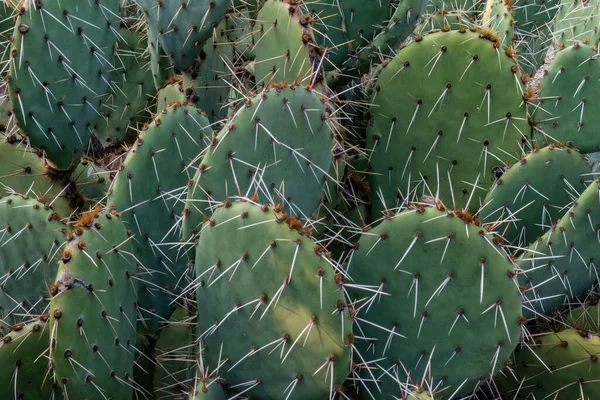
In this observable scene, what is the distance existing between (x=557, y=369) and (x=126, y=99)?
191 cm

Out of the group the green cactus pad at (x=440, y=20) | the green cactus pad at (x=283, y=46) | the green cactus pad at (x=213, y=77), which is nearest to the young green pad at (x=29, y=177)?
the green cactus pad at (x=213, y=77)

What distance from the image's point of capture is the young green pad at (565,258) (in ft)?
6.54

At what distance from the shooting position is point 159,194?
201 centimetres

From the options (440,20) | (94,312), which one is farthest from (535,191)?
(94,312)

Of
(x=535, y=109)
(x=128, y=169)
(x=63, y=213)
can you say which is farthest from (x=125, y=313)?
(x=535, y=109)

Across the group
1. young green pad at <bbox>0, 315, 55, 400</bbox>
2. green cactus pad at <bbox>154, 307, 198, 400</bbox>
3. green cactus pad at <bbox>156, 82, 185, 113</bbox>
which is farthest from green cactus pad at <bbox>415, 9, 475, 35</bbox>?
young green pad at <bbox>0, 315, 55, 400</bbox>

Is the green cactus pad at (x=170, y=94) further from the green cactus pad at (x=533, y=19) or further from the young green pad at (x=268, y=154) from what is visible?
the green cactus pad at (x=533, y=19)

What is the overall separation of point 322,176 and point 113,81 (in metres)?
1.47

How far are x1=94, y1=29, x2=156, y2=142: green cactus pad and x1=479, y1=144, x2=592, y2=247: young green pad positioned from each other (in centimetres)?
152

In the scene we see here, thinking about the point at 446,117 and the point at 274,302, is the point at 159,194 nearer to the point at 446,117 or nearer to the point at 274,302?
the point at 274,302

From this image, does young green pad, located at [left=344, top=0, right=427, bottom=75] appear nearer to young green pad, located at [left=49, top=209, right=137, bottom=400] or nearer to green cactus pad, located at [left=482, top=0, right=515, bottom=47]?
green cactus pad, located at [left=482, top=0, right=515, bottom=47]

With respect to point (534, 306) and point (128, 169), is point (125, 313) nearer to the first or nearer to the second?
point (128, 169)

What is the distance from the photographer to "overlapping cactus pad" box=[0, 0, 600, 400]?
1565 millimetres

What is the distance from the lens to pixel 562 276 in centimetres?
208
